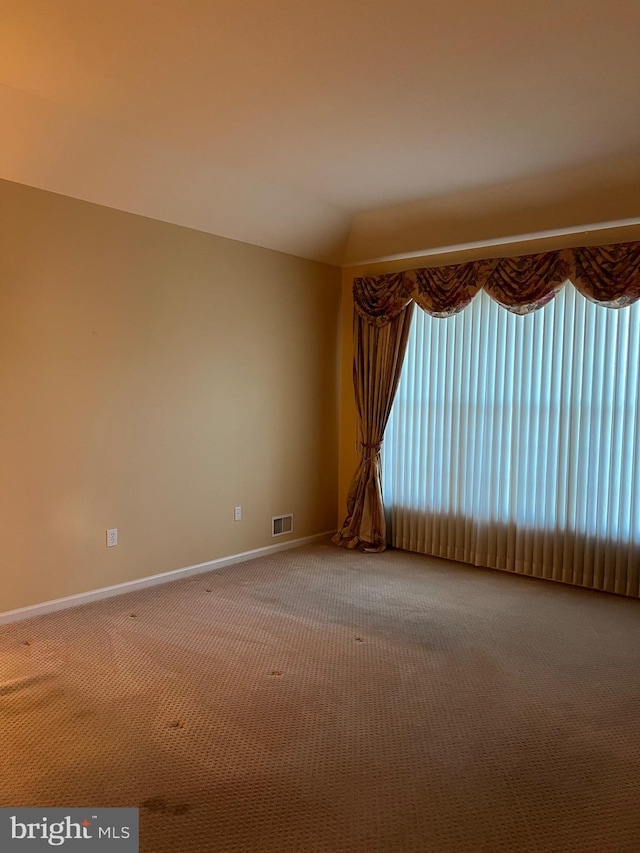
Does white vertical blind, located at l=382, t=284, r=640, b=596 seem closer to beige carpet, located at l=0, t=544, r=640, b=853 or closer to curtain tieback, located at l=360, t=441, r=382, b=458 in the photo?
curtain tieback, located at l=360, t=441, r=382, b=458

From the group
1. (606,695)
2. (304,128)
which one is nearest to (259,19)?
(304,128)

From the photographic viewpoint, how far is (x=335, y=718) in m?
2.62

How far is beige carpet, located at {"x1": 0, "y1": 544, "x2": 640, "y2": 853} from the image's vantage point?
6.66 feet

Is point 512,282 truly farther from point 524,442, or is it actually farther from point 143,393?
point 143,393

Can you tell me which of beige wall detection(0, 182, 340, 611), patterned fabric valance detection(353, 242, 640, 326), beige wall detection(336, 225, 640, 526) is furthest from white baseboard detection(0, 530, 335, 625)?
patterned fabric valance detection(353, 242, 640, 326)

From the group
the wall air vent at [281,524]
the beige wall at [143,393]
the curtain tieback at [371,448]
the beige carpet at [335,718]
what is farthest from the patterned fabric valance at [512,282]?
the beige carpet at [335,718]

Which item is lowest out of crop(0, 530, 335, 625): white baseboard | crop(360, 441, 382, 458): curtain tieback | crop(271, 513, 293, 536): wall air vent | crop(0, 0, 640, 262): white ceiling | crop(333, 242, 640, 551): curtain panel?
crop(0, 530, 335, 625): white baseboard

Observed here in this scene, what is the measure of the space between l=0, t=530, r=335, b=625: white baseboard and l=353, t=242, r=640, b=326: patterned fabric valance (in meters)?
1.98

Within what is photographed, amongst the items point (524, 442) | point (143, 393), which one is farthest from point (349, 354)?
point (143, 393)

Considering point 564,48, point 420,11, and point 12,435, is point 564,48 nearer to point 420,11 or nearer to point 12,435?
point 420,11

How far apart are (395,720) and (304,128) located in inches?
113

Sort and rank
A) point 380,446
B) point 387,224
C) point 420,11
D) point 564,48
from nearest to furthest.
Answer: point 420,11, point 564,48, point 387,224, point 380,446

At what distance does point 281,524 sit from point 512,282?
2523 mm

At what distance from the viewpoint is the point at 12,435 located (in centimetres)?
354
